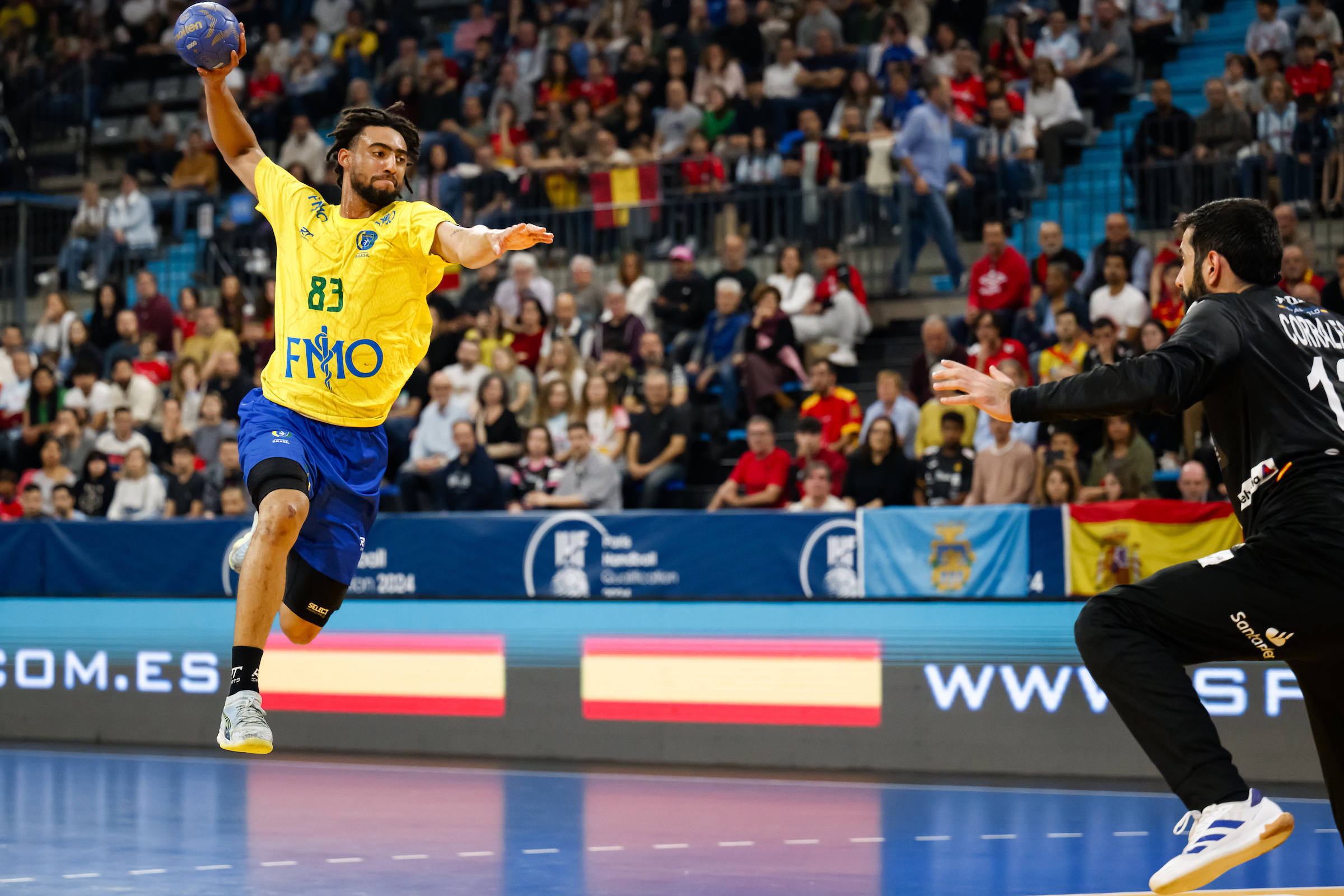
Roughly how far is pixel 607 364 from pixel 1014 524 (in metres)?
5.18

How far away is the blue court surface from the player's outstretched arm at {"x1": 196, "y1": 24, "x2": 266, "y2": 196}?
136 inches

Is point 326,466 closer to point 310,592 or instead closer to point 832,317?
point 310,592

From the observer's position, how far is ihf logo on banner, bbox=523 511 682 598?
14.3 meters

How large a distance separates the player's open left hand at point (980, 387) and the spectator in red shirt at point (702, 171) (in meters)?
13.4

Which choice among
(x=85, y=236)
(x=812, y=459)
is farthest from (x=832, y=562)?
(x=85, y=236)

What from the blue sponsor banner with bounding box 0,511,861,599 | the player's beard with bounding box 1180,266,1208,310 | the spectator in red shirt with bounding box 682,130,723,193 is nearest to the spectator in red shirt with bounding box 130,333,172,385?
the blue sponsor banner with bounding box 0,511,861,599

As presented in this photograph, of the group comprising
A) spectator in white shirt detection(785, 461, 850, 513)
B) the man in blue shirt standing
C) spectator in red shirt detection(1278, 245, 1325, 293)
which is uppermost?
the man in blue shirt standing

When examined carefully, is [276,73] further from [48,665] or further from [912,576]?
[912,576]

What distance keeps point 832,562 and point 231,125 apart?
6.91 meters

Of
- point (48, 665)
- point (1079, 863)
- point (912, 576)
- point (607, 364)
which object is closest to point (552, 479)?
point (607, 364)

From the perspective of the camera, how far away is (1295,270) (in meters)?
14.3

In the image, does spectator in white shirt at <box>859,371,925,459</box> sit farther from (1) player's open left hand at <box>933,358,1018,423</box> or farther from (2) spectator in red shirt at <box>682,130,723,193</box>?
(1) player's open left hand at <box>933,358,1018,423</box>

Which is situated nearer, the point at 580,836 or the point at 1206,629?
the point at 1206,629

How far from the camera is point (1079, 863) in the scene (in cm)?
883
